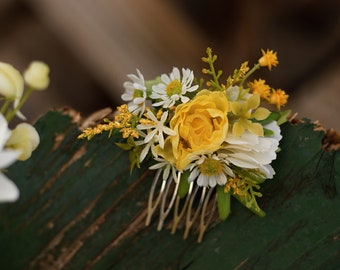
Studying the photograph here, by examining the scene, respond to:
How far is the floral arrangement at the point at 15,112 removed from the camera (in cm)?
51

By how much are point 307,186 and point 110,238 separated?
0.28 meters

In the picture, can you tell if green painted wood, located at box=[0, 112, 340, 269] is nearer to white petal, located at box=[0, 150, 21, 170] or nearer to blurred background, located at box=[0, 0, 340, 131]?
white petal, located at box=[0, 150, 21, 170]

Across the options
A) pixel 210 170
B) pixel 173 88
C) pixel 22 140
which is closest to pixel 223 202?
pixel 210 170

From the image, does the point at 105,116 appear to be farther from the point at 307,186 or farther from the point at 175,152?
the point at 307,186

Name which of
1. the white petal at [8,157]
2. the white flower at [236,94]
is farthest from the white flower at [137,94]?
the white petal at [8,157]

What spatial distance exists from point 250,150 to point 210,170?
0.06 metres

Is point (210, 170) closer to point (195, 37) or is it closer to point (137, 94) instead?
point (137, 94)

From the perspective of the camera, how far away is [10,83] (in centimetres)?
59

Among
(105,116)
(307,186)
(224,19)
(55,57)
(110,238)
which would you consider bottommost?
(307,186)

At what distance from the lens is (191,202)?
793mm

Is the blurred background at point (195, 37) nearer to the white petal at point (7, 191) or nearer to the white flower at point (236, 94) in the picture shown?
the white flower at point (236, 94)

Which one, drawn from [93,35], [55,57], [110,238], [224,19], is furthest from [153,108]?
[55,57]

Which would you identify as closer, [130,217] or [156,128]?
[156,128]

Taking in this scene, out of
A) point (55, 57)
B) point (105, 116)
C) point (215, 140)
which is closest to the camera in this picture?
point (215, 140)
